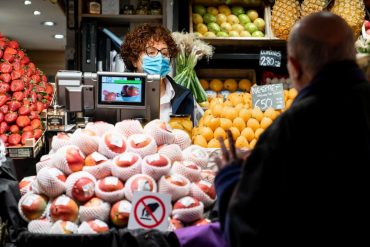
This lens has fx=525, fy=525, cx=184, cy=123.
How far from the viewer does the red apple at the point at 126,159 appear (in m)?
2.21

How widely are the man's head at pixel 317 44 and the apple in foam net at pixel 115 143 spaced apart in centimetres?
101

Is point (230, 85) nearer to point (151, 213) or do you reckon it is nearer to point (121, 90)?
point (121, 90)

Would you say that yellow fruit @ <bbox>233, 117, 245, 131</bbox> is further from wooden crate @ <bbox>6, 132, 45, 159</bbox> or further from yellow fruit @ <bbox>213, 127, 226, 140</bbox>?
wooden crate @ <bbox>6, 132, 45, 159</bbox>

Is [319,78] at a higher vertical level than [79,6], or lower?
lower

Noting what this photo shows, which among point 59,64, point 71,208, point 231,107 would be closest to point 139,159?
point 71,208

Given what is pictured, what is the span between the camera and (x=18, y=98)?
462 centimetres

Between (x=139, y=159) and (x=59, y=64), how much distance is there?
11273 millimetres

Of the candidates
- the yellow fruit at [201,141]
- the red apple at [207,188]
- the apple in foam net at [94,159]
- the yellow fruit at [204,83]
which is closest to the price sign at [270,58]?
the yellow fruit at [204,83]

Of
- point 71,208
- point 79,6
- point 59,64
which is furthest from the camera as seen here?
point 59,64

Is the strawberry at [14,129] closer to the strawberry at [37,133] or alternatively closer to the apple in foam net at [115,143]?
the strawberry at [37,133]

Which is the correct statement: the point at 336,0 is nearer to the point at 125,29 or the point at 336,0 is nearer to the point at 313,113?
the point at 125,29

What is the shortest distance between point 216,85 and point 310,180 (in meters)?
3.57

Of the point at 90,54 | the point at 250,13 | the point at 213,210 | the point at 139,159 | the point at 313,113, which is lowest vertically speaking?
the point at 213,210

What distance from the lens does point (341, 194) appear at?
1.42m
